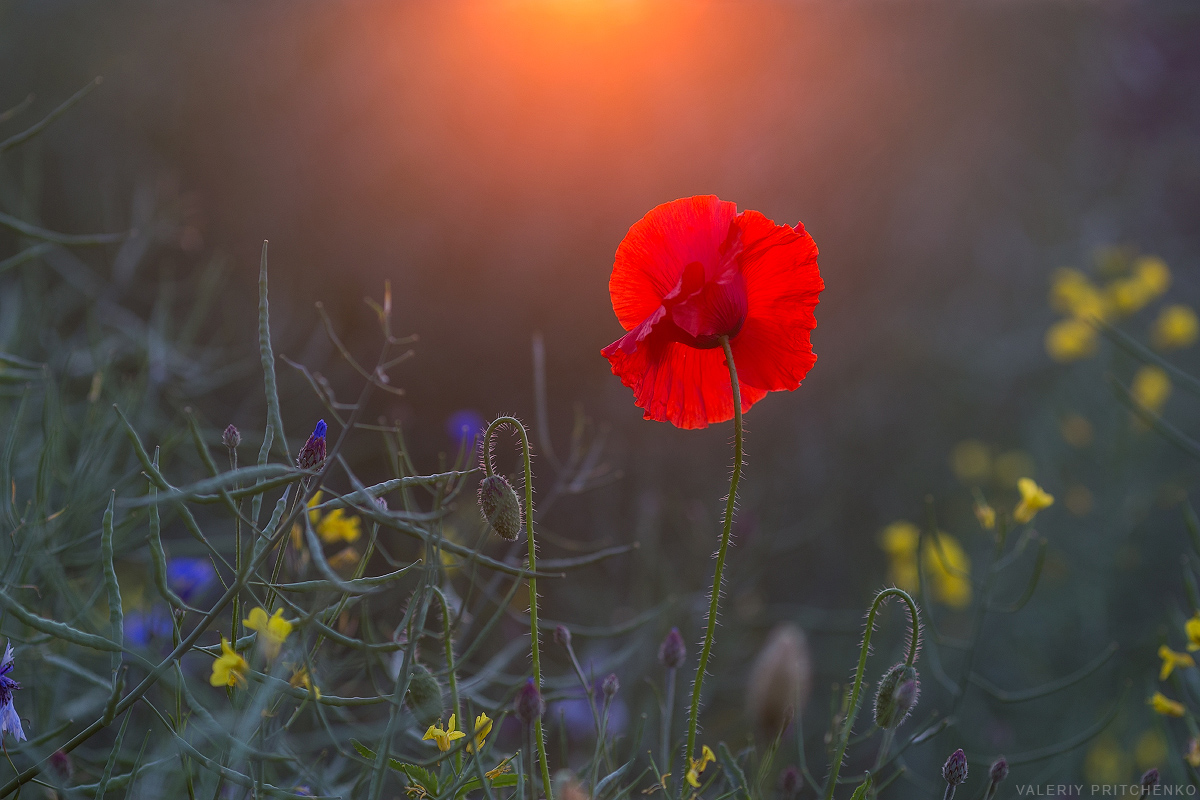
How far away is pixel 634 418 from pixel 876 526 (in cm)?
77

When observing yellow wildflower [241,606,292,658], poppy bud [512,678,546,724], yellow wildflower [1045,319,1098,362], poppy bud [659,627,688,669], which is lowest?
yellow wildflower [1045,319,1098,362]

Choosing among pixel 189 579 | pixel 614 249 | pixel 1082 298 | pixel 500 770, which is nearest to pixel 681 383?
pixel 500 770

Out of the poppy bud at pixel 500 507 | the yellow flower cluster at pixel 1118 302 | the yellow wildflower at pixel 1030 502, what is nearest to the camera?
the poppy bud at pixel 500 507

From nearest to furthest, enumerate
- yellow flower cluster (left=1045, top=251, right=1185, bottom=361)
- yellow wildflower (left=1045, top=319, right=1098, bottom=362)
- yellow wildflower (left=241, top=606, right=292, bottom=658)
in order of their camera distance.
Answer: yellow wildflower (left=241, top=606, right=292, bottom=658) < yellow flower cluster (left=1045, top=251, right=1185, bottom=361) < yellow wildflower (left=1045, top=319, right=1098, bottom=362)

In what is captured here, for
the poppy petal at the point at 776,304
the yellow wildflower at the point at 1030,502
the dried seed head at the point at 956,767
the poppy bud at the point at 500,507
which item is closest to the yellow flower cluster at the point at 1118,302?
the yellow wildflower at the point at 1030,502

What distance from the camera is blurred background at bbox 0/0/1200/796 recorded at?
1.95m

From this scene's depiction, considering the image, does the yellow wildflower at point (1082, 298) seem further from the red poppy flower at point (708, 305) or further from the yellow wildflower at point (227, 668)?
the yellow wildflower at point (227, 668)

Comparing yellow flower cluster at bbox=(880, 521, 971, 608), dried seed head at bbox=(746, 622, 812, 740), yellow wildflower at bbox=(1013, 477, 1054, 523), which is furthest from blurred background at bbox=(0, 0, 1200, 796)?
dried seed head at bbox=(746, 622, 812, 740)

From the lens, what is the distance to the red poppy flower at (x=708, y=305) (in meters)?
0.59

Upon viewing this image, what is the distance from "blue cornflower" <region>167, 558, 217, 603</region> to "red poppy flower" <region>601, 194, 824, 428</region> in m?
0.55

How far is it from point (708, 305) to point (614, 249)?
1.89 meters

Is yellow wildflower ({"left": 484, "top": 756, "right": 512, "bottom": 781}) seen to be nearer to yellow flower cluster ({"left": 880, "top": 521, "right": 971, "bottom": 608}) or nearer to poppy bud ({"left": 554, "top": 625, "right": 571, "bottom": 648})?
poppy bud ({"left": 554, "top": 625, "right": 571, "bottom": 648})

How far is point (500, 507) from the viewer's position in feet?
1.67

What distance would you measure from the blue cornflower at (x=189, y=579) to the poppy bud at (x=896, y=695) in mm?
686
